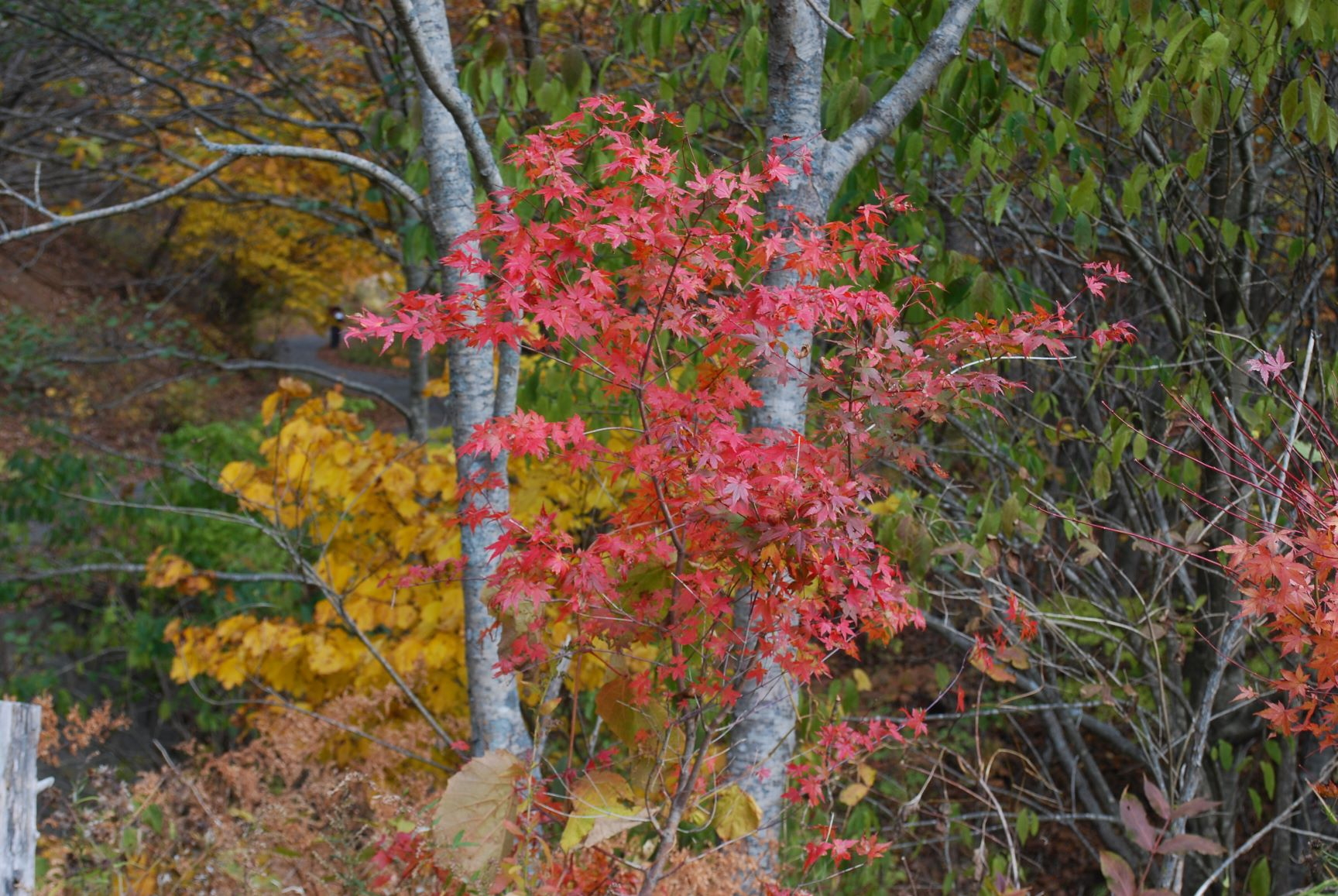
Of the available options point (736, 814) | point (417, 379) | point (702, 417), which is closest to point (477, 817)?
point (736, 814)

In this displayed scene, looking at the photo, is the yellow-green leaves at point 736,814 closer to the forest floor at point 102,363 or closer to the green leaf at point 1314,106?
the green leaf at point 1314,106

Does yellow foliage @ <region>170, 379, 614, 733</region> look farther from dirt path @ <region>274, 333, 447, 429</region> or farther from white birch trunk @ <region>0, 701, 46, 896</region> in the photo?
dirt path @ <region>274, 333, 447, 429</region>

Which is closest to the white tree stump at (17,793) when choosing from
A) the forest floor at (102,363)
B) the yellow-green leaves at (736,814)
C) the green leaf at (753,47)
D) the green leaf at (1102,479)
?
the yellow-green leaves at (736,814)

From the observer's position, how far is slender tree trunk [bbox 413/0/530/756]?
3.08 meters

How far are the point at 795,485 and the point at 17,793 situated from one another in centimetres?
219

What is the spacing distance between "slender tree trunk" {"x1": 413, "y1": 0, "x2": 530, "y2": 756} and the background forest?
1 centimetres

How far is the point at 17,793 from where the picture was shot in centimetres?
272

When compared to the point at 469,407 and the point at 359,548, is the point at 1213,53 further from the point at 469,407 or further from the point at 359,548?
the point at 359,548

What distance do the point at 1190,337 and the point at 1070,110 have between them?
69 cm

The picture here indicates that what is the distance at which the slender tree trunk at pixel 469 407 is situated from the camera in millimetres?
3076

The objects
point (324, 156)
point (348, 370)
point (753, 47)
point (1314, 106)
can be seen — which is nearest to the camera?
point (1314, 106)

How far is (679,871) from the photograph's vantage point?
2578 mm

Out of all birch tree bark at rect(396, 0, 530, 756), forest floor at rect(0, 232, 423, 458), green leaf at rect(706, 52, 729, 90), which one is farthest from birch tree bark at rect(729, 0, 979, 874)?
forest floor at rect(0, 232, 423, 458)

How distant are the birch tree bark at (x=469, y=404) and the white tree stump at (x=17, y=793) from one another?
3.68 ft
